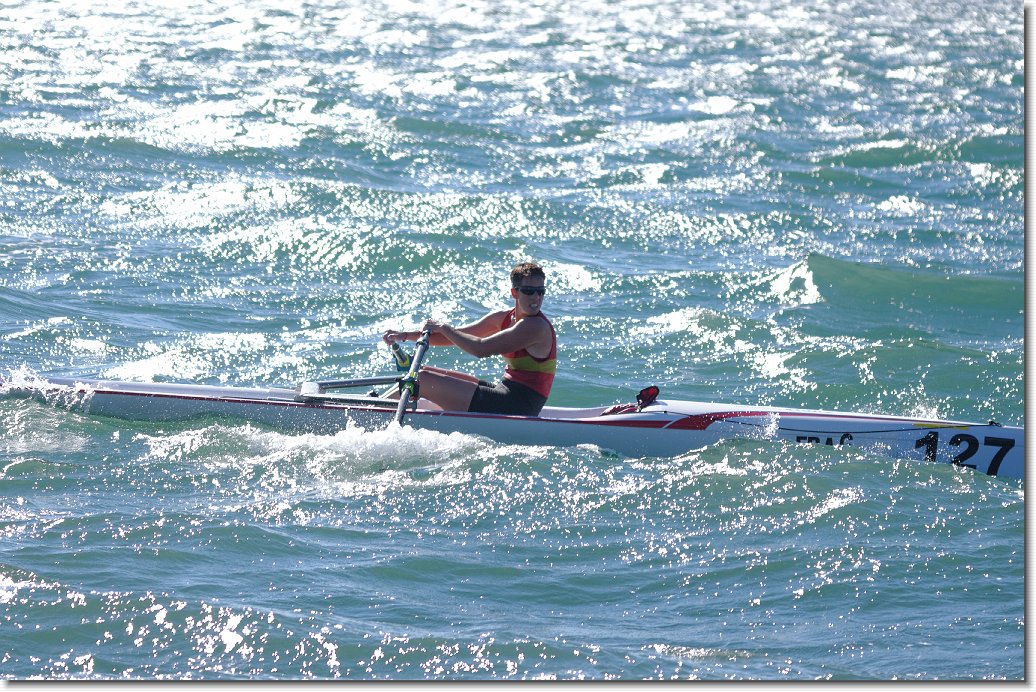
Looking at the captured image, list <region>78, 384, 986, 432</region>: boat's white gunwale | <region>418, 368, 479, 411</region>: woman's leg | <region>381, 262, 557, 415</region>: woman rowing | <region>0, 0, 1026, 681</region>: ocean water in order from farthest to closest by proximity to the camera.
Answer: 1. <region>418, 368, 479, 411</region>: woman's leg
2. <region>78, 384, 986, 432</region>: boat's white gunwale
3. <region>381, 262, 557, 415</region>: woman rowing
4. <region>0, 0, 1026, 681</region>: ocean water

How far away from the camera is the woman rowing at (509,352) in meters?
8.61

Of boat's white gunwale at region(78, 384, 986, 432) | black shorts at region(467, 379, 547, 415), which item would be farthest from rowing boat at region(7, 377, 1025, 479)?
black shorts at region(467, 379, 547, 415)

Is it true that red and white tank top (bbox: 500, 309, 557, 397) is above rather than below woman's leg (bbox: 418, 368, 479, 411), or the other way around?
above

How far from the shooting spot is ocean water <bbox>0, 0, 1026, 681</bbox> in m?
6.19

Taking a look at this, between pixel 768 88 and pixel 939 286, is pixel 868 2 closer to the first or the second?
pixel 768 88

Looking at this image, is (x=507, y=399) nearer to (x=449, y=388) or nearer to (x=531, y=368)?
(x=531, y=368)

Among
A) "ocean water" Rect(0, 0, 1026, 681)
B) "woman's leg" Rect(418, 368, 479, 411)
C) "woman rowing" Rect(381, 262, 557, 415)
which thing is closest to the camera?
"ocean water" Rect(0, 0, 1026, 681)

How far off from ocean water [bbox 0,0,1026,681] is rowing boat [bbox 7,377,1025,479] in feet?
0.49

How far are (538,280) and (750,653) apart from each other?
3246 mm

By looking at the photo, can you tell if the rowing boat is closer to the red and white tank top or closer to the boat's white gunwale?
the boat's white gunwale

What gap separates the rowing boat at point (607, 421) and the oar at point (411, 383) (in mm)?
27

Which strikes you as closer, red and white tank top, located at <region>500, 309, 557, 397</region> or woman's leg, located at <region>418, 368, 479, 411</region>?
red and white tank top, located at <region>500, 309, 557, 397</region>

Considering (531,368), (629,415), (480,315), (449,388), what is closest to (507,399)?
(531,368)

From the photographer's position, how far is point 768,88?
2484cm
